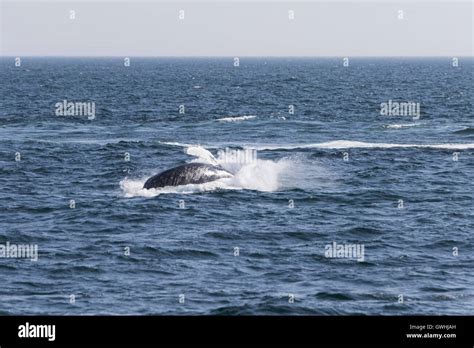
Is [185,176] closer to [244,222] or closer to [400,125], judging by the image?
[244,222]

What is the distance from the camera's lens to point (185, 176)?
124 feet

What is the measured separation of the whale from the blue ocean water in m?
0.56

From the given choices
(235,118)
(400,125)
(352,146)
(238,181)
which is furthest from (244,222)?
(235,118)

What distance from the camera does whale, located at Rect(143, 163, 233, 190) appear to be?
3750 cm

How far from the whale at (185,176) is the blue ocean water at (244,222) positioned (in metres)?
0.56

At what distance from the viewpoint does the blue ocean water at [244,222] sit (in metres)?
21.8

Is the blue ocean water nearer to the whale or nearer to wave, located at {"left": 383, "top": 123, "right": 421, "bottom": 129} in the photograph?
the whale

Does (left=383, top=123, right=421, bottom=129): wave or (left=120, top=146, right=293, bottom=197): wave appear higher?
(left=383, top=123, right=421, bottom=129): wave

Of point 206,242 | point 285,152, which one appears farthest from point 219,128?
point 206,242

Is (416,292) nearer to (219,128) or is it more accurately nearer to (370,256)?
(370,256)

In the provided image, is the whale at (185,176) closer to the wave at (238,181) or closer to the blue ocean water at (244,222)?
the wave at (238,181)

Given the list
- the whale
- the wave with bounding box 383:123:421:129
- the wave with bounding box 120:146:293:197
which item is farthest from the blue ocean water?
the wave with bounding box 383:123:421:129

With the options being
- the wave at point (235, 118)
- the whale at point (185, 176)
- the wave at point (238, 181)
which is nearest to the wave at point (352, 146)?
the wave at point (238, 181)

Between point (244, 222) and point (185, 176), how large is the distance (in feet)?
23.5
